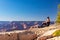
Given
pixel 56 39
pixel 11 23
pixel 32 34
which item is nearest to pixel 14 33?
pixel 32 34

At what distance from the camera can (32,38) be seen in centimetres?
616

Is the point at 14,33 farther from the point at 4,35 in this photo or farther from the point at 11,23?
the point at 11,23

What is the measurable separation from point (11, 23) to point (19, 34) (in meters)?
3.66

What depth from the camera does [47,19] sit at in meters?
12.4

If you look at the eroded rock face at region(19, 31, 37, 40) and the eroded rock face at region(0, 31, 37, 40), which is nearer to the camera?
the eroded rock face at region(0, 31, 37, 40)

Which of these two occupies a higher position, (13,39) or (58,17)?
(58,17)

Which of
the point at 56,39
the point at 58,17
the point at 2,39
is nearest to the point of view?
the point at 56,39

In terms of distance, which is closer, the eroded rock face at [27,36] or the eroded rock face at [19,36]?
the eroded rock face at [19,36]

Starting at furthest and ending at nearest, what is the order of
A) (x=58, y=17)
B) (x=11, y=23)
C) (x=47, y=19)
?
(x=47, y=19)
(x=11, y=23)
(x=58, y=17)

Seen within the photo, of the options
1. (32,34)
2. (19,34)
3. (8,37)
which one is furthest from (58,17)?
(8,37)

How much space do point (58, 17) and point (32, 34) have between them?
1320mm

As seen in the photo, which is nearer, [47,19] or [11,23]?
[11,23]

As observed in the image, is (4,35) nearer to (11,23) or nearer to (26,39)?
(26,39)

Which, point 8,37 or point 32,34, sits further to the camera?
point 32,34
